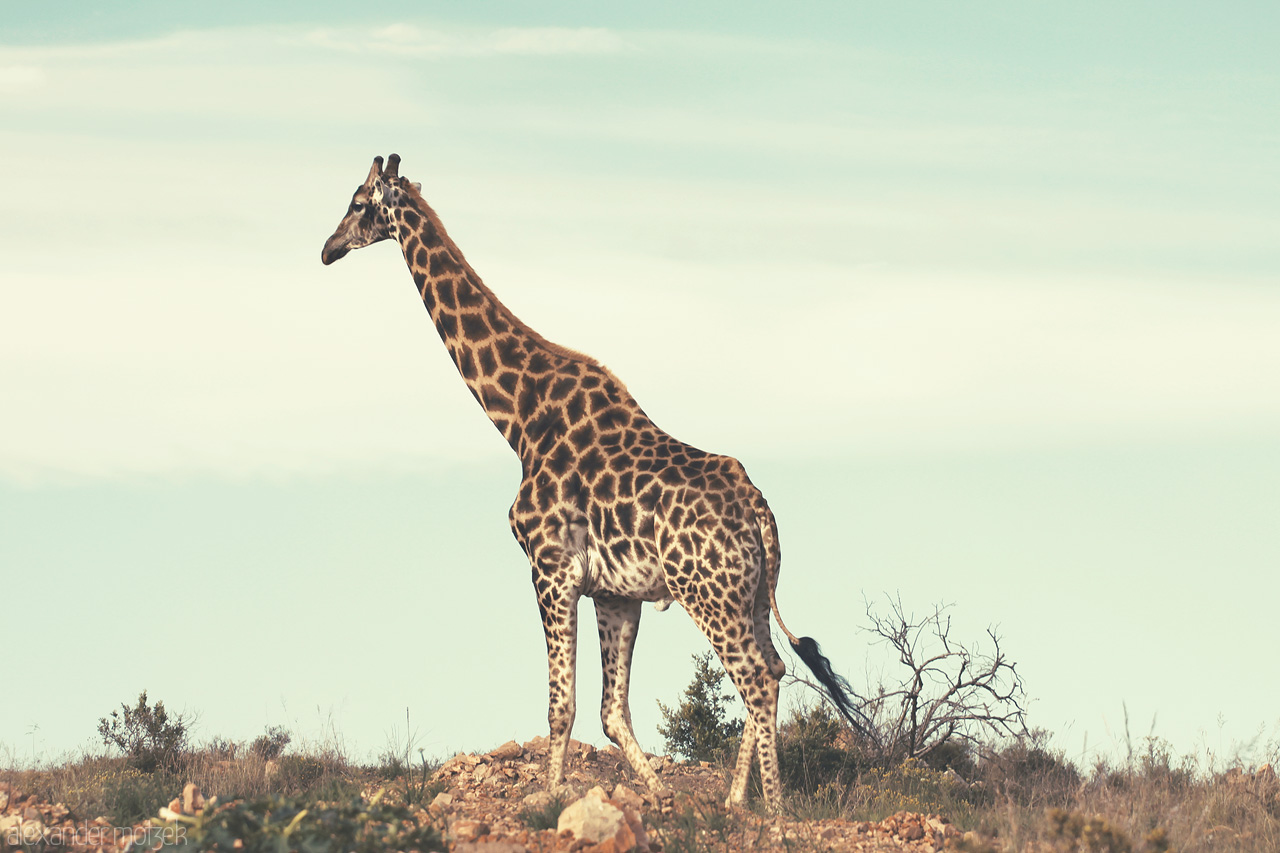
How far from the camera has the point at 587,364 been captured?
13016 millimetres

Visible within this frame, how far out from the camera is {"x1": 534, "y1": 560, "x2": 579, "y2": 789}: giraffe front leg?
11.8m

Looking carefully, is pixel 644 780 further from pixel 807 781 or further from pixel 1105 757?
pixel 1105 757

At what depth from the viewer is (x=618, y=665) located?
12328 millimetres

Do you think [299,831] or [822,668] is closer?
[299,831]

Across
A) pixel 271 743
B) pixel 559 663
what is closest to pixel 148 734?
pixel 271 743

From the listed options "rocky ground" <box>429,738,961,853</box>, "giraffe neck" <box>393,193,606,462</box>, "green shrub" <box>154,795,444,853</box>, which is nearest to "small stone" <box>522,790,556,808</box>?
"rocky ground" <box>429,738,961,853</box>

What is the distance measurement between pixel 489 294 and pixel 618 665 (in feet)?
14.4

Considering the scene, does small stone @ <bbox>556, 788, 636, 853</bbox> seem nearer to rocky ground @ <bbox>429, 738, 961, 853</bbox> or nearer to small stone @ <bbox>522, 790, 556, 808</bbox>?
rocky ground @ <bbox>429, 738, 961, 853</bbox>

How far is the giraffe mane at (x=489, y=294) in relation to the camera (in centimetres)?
1305

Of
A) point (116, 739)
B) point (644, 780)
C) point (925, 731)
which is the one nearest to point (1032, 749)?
point (925, 731)

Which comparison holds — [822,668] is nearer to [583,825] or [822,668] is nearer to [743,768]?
[743,768]

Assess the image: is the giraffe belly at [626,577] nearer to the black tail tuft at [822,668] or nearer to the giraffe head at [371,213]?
the black tail tuft at [822,668]

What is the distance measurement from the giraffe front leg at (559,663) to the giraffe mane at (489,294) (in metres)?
2.42

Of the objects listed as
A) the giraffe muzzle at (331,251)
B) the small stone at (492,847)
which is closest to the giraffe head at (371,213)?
the giraffe muzzle at (331,251)
